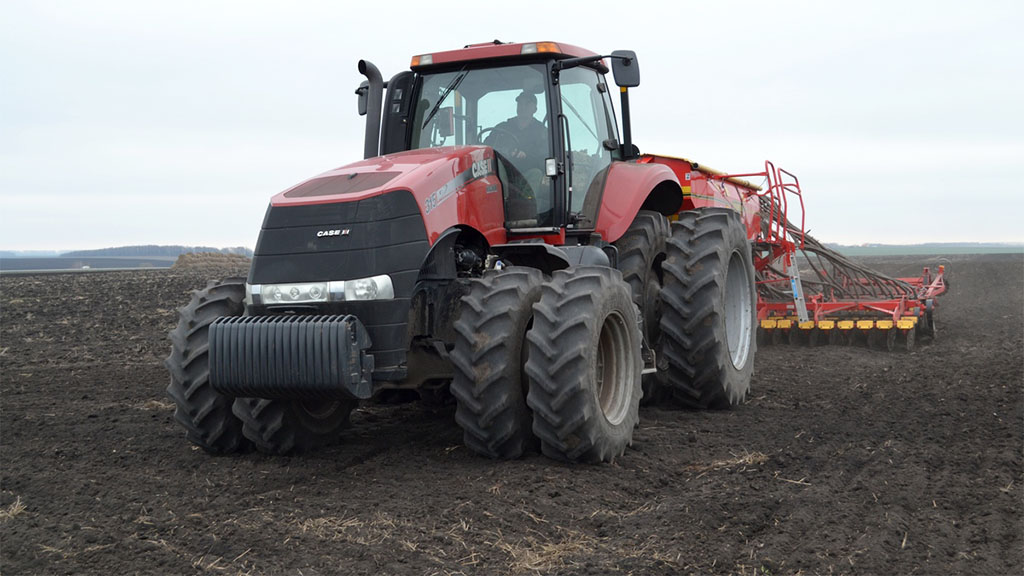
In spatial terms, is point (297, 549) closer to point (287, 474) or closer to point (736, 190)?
point (287, 474)

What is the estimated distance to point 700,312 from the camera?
25.5 feet

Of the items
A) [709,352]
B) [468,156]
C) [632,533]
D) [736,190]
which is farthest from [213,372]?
[736,190]

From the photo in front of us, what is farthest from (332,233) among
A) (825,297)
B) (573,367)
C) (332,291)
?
(825,297)

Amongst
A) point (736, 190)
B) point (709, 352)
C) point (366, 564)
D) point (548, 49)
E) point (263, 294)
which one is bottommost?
point (366, 564)

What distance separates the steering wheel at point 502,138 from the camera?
290 inches

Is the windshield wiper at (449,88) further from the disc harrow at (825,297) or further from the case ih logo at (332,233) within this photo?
the disc harrow at (825,297)

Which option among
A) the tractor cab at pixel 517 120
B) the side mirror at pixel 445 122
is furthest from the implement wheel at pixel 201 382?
the side mirror at pixel 445 122

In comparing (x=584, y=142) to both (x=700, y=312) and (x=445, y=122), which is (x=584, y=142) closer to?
(x=445, y=122)

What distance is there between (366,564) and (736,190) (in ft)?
24.5

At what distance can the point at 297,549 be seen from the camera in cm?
469

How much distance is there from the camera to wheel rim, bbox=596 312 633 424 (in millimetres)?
6688

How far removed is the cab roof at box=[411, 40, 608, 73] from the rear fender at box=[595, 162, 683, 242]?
39.7 inches

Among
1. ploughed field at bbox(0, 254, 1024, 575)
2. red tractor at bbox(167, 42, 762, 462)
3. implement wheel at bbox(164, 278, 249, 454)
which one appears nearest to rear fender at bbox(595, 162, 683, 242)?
red tractor at bbox(167, 42, 762, 462)

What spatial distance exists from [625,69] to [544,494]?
3279 millimetres
